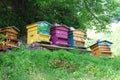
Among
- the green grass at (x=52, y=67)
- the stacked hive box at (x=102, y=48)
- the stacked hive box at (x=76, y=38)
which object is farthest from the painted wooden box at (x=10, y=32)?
the stacked hive box at (x=102, y=48)

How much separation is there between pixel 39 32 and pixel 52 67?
2089 mm

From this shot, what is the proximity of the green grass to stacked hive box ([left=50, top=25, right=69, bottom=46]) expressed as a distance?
1.46 m

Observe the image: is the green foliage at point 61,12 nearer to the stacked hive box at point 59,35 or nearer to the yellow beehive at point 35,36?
the stacked hive box at point 59,35

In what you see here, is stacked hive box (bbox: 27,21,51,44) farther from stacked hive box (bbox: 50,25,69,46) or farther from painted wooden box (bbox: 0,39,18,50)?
painted wooden box (bbox: 0,39,18,50)

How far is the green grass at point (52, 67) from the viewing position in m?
7.44

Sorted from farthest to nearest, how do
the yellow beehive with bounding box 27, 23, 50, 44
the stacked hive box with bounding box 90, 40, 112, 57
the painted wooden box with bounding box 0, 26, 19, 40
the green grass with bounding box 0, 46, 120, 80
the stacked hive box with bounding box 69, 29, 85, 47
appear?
the stacked hive box with bounding box 90, 40, 112, 57 → the stacked hive box with bounding box 69, 29, 85, 47 → the yellow beehive with bounding box 27, 23, 50, 44 → the painted wooden box with bounding box 0, 26, 19, 40 → the green grass with bounding box 0, 46, 120, 80

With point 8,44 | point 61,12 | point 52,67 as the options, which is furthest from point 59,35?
point 61,12

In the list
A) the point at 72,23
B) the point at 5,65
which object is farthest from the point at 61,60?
the point at 72,23

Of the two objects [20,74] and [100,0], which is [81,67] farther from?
[100,0]

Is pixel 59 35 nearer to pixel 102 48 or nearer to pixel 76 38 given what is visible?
pixel 76 38

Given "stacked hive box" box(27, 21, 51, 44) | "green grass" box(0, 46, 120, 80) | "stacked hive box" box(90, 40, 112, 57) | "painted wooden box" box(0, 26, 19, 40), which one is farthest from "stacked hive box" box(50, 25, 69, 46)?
"green grass" box(0, 46, 120, 80)

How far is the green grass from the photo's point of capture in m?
7.44

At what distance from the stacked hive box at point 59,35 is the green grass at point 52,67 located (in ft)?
4.80

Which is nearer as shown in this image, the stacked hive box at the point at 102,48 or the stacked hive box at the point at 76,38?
the stacked hive box at the point at 76,38
